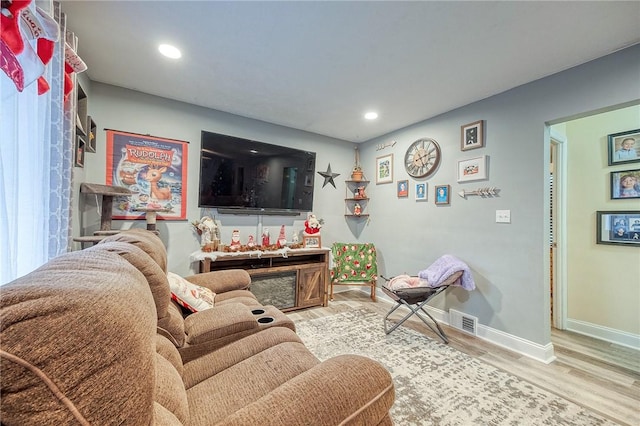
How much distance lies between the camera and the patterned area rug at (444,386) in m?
1.54

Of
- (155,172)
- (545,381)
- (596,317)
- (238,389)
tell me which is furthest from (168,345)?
(596,317)

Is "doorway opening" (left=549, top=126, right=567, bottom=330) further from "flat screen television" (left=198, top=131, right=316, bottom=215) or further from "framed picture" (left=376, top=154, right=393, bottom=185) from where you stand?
"flat screen television" (left=198, top=131, right=316, bottom=215)

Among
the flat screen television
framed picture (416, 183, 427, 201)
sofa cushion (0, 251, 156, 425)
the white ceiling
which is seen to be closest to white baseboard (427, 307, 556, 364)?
framed picture (416, 183, 427, 201)

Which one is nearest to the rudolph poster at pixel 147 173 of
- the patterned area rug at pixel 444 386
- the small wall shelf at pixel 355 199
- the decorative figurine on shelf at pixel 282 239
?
the decorative figurine on shelf at pixel 282 239

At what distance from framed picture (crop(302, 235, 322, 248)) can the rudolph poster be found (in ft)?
4.95

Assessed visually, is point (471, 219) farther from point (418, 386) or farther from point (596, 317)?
point (418, 386)

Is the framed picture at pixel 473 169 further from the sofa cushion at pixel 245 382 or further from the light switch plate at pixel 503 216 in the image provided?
the sofa cushion at pixel 245 382

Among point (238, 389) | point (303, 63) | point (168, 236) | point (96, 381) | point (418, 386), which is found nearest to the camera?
point (96, 381)

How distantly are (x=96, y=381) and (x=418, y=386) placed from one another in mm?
2014

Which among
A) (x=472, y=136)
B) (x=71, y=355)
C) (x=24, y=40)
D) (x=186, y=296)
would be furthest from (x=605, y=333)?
(x=24, y=40)

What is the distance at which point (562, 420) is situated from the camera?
60.3 inches

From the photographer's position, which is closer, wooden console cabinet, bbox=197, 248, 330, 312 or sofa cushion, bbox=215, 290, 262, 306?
sofa cushion, bbox=215, 290, 262, 306

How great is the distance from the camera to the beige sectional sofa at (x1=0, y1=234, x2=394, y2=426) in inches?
13.8

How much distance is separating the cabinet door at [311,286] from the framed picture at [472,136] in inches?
88.3
